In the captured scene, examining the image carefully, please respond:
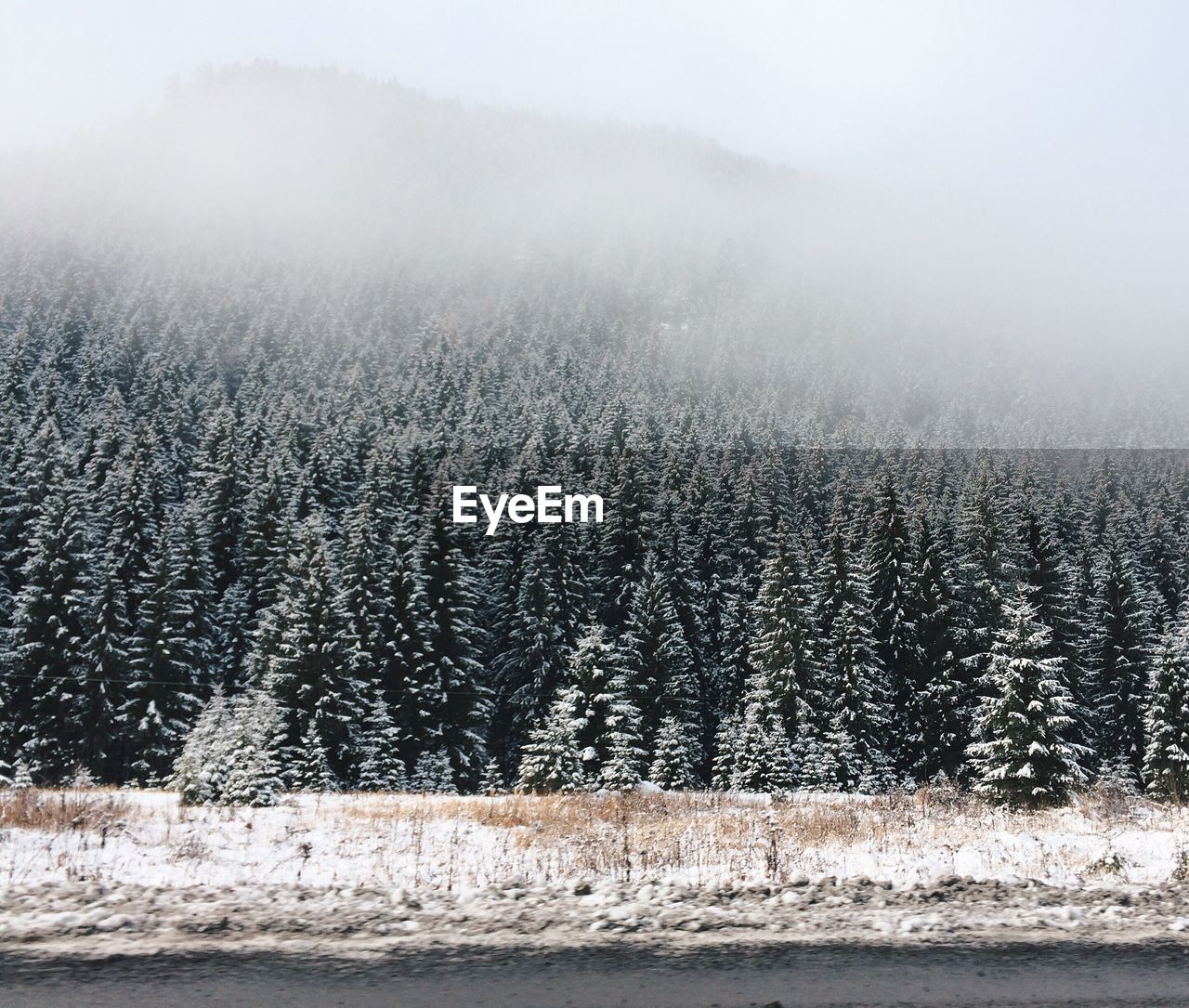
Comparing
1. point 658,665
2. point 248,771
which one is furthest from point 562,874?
point 658,665

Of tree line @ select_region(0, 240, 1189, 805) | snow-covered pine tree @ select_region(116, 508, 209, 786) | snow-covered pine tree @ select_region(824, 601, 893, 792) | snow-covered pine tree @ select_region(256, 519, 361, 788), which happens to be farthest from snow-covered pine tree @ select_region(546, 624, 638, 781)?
snow-covered pine tree @ select_region(116, 508, 209, 786)

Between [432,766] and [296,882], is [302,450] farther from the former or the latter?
[296,882]

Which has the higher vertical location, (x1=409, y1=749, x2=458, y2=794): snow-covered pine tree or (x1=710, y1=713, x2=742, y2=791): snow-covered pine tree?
(x1=710, y1=713, x2=742, y2=791): snow-covered pine tree

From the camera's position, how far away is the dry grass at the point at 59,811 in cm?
949

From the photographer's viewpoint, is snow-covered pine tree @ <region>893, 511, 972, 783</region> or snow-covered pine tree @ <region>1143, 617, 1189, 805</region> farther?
snow-covered pine tree @ <region>893, 511, 972, 783</region>

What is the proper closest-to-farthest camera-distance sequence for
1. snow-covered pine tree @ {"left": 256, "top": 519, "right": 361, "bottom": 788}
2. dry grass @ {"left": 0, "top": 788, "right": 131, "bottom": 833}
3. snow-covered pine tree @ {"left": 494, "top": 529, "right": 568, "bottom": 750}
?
dry grass @ {"left": 0, "top": 788, "right": 131, "bottom": 833} < snow-covered pine tree @ {"left": 256, "top": 519, "right": 361, "bottom": 788} < snow-covered pine tree @ {"left": 494, "top": 529, "right": 568, "bottom": 750}

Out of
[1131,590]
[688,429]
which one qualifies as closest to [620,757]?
[1131,590]

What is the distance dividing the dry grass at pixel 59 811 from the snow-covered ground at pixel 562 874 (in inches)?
1.7

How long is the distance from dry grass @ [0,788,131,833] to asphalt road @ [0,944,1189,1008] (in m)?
4.21

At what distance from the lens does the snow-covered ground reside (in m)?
6.77

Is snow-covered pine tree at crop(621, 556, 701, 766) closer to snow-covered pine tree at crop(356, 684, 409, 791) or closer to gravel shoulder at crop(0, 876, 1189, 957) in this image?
snow-covered pine tree at crop(356, 684, 409, 791)

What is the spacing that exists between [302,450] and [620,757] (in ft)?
204

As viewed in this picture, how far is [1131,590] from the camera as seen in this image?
165 feet

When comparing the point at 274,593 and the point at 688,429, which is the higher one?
the point at 688,429
